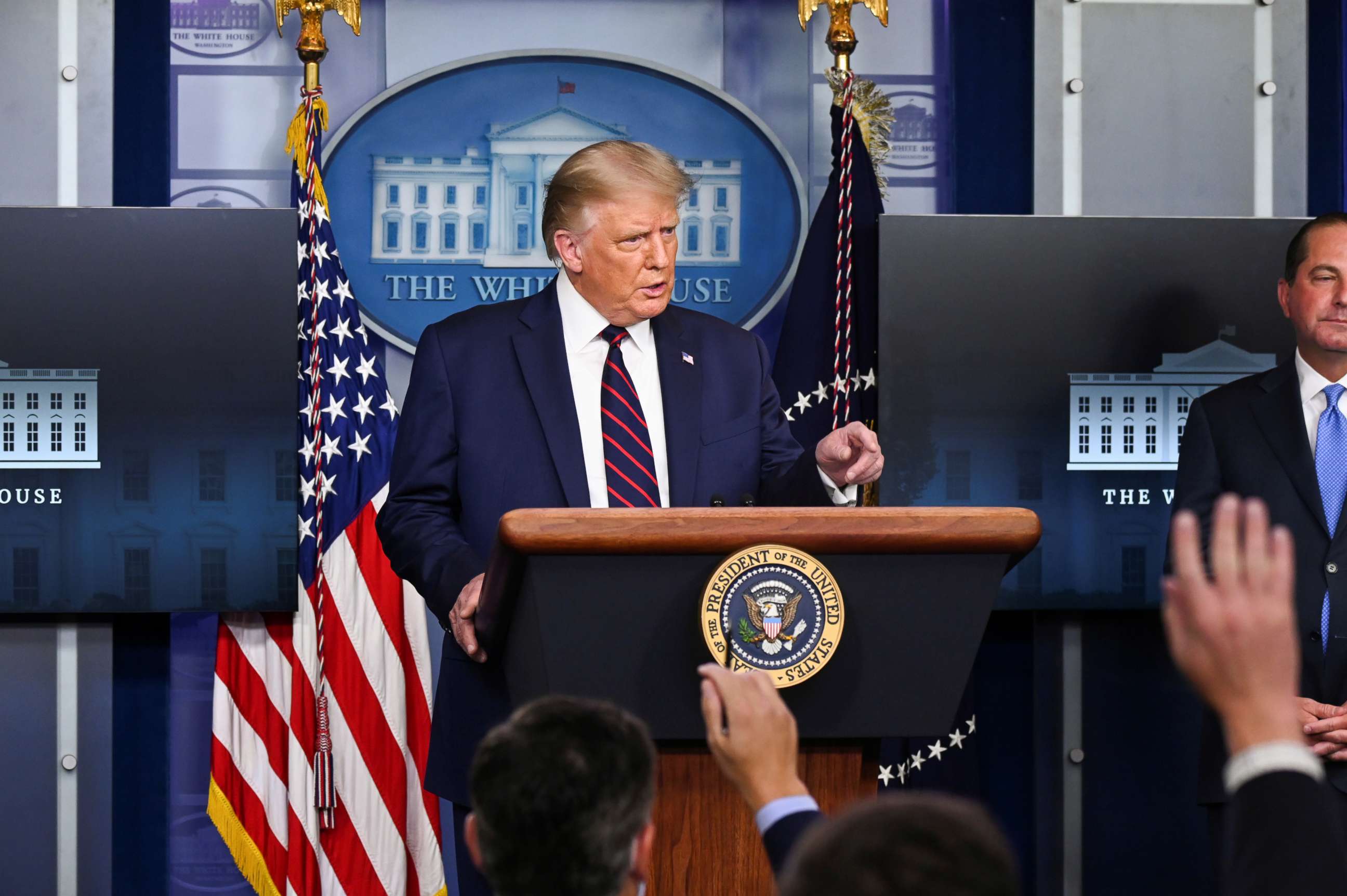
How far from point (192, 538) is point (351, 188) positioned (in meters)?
1.08

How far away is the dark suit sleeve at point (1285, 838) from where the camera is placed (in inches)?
40.4

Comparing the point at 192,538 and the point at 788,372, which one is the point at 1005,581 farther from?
the point at 192,538

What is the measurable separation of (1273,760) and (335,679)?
3179 millimetres

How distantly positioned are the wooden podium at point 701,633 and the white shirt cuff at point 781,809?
0.34 m

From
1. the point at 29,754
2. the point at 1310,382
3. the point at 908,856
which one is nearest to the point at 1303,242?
the point at 1310,382

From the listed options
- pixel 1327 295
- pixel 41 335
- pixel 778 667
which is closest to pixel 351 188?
pixel 41 335

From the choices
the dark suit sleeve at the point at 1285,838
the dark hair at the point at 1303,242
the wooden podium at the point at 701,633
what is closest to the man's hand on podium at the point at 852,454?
the wooden podium at the point at 701,633

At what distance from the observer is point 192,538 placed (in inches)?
154

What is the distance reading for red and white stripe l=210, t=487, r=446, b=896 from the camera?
3879 millimetres

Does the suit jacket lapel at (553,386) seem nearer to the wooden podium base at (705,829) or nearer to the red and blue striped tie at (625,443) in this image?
the red and blue striped tie at (625,443)

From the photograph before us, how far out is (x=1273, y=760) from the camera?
1.02 meters

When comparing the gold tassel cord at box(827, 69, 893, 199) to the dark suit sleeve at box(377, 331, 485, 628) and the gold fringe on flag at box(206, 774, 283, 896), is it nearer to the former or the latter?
the dark suit sleeve at box(377, 331, 485, 628)

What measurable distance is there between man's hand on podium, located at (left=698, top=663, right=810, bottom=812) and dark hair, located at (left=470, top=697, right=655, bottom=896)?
0.13 meters

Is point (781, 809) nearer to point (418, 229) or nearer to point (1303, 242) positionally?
point (1303, 242)
